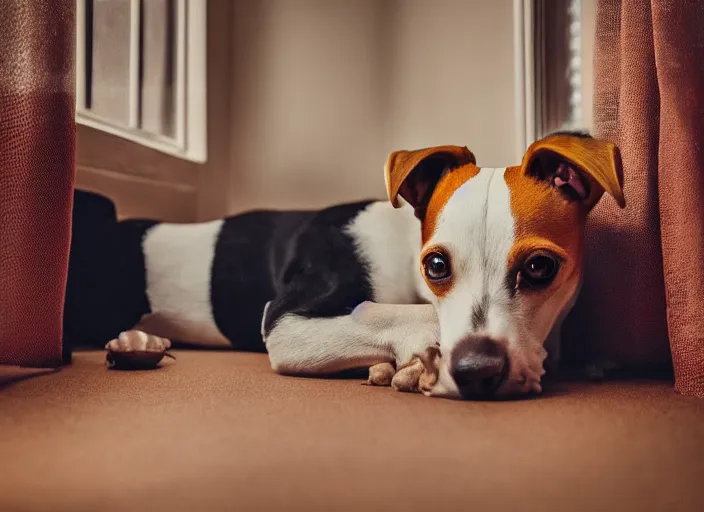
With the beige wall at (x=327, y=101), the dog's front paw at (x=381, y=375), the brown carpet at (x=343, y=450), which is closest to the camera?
the brown carpet at (x=343, y=450)

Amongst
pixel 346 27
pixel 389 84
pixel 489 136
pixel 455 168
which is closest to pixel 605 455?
pixel 455 168

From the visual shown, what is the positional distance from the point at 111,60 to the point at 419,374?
2.25m

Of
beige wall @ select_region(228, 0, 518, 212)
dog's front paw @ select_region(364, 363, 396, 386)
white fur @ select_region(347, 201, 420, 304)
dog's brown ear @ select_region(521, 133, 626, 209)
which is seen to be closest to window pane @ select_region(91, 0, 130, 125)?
beige wall @ select_region(228, 0, 518, 212)

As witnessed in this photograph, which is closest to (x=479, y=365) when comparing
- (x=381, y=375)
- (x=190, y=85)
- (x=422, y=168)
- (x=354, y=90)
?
(x=381, y=375)

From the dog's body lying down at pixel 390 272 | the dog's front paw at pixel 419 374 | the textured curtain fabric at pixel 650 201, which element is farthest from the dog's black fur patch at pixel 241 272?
the textured curtain fabric at pixel 650 201

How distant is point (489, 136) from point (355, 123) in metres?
0.72

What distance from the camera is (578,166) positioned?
4.56ft

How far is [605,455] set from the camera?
0.93 meters

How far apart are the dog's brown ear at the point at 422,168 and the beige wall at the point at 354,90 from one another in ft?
4.15

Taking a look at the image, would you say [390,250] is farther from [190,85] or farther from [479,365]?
[190,85]

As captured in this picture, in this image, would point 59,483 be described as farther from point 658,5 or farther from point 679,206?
point 658,5

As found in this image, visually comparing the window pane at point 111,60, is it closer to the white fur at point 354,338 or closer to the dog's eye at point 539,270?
the white fur at point 354,338

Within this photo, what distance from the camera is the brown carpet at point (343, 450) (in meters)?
0.79

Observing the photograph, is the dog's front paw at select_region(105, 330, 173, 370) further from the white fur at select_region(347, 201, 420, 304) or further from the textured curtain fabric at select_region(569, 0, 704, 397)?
the textured curtain fabric at select_region(569, 0, 704, 397)
